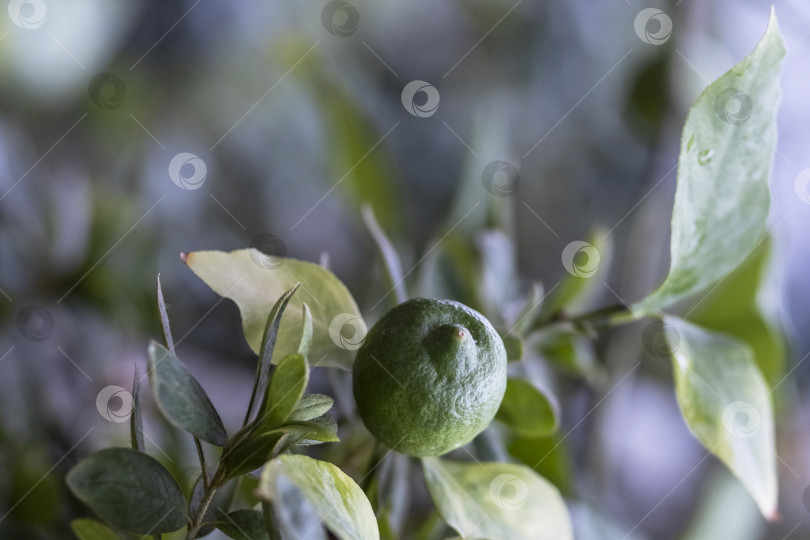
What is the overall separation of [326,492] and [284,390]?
1.7 inches

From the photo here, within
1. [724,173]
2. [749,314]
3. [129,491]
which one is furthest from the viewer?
[749,314]

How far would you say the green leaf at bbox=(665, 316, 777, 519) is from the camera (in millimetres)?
406

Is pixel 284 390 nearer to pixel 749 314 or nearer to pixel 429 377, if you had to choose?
pixel 429 377

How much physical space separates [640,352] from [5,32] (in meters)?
0.83

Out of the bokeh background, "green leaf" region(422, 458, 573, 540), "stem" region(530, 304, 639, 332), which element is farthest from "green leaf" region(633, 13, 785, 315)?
the bokeh background

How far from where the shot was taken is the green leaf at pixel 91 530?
0.30 m

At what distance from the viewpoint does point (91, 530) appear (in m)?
0.30

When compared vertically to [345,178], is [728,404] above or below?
above

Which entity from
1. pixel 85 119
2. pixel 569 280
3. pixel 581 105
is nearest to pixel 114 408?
pixel 569 280

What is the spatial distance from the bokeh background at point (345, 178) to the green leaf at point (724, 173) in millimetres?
234

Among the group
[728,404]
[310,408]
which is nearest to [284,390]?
[310,408]

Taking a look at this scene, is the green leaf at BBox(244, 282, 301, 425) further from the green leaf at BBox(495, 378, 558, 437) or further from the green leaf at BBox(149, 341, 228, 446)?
the green leaf at BBox(495, 378, 558, 437)

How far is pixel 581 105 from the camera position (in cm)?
107

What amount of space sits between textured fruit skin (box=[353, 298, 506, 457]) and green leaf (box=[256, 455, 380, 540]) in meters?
0.04
